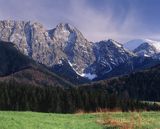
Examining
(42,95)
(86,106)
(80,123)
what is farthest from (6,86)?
(80,123)

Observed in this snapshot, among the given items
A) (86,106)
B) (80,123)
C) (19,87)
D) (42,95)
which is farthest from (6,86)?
(80,123)

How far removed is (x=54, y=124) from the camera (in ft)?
135

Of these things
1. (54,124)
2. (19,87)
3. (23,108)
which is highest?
(19,87)

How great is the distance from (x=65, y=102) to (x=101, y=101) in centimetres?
1687

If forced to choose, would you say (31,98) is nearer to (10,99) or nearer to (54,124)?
(10,99)

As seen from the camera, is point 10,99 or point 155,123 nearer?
point 155,123

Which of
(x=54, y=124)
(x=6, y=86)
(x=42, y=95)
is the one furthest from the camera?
(x=6, y=86)

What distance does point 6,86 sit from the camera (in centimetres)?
19200

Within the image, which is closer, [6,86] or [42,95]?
[42,95]

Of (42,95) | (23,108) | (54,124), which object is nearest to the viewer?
(54,124)

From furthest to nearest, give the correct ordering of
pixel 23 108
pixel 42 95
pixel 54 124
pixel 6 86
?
pixel 6 86 → pixel 42 95 → pixel 23 108 → pixel 54 124

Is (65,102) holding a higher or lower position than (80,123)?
higher

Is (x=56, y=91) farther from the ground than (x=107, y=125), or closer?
farther from the ground

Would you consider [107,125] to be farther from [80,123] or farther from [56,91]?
[56,91]
